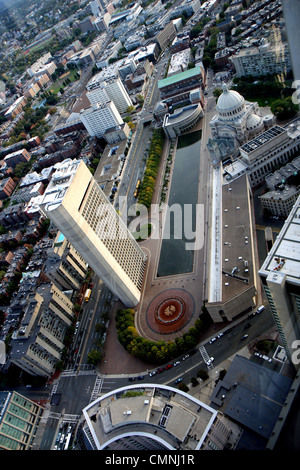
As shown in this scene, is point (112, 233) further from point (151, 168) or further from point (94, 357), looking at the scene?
point (151, 168)

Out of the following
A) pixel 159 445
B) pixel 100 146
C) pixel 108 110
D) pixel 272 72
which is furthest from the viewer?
pixel 100 146

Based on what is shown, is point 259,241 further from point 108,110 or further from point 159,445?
point 108,110

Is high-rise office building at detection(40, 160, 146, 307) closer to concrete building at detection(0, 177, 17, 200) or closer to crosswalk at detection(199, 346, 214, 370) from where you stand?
crosswalk at detection(199, 346, 214, 370)

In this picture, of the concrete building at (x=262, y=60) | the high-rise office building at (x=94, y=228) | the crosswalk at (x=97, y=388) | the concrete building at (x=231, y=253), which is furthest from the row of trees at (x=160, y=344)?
the concrete building at (x=262, y=60)

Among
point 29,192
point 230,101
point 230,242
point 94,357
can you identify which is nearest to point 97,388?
point 94,357

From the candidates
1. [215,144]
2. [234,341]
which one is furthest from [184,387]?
[215,144]
